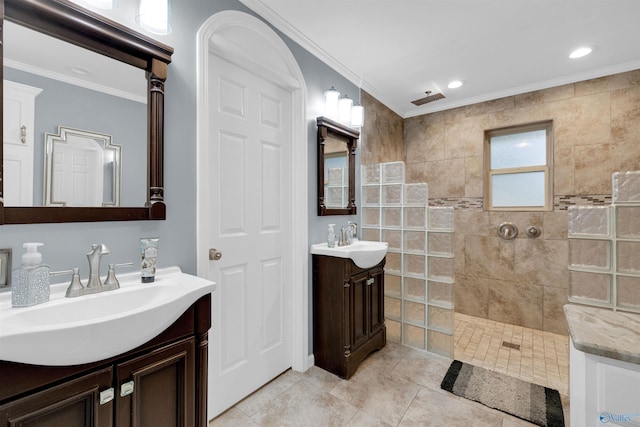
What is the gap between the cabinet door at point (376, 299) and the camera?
231cm

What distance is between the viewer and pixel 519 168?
3.14 m

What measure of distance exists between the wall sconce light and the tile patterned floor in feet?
6.45

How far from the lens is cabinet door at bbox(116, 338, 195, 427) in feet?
3.10

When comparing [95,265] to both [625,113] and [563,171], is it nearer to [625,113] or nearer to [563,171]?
[563,171]

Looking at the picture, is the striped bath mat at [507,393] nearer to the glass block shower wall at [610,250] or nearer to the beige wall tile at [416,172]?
the glass block shower wall at [610,250]

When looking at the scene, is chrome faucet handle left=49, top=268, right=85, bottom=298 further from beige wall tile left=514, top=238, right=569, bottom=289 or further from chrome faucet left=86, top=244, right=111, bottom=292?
beige wall tile left=514, top=238, right=569, bottom=289

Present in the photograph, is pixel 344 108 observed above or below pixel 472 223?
above

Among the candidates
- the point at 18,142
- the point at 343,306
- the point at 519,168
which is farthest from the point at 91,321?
the point at 519,168

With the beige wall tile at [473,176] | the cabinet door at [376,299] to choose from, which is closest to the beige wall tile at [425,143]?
the beige wall tile at [473,176]

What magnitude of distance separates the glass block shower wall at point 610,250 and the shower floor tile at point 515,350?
0.74 m

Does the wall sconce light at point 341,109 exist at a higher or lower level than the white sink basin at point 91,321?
higher

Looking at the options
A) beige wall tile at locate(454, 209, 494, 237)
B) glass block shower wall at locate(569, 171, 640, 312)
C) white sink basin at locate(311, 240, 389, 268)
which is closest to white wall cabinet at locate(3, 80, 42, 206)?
white sink basin at locate(311, 240, 389, 268)

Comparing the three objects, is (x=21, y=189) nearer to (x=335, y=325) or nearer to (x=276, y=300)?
(x=276, y=300)

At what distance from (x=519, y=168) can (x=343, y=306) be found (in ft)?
8.35
